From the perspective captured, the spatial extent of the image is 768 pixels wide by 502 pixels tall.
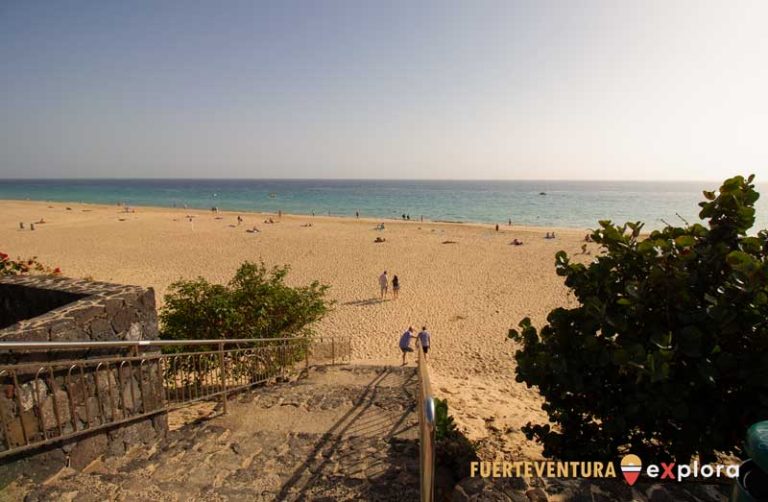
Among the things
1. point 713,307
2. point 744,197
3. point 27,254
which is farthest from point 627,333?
point 27,254

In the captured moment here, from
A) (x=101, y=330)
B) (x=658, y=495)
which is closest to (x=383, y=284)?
(x=101, y=330)

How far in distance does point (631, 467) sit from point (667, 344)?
1.05 metres

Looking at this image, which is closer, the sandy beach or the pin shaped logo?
the pin shaped logo

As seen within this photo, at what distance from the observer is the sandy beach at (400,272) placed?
9.14 meters

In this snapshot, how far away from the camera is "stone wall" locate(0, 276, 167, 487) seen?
3.20 metres

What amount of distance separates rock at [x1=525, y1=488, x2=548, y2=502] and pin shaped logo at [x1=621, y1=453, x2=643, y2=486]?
0.80 meters

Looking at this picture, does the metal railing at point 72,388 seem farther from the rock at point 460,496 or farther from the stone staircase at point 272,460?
the rock at point 460,496

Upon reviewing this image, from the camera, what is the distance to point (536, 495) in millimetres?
2482

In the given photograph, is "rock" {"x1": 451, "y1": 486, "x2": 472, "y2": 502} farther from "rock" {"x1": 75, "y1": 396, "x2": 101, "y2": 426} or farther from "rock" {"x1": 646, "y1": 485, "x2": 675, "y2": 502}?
"rock" {"x1": 75, "y1": 396, "x2": 101, "y2": 426}

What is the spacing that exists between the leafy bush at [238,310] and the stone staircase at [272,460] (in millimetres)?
1761

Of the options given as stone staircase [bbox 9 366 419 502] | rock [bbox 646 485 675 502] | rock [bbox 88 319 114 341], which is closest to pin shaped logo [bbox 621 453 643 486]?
rock [bbox 646 485 675 502]

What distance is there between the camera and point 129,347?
4.20m

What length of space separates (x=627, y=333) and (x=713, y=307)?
57cm

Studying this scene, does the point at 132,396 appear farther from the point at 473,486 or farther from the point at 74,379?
the point at 473,486
